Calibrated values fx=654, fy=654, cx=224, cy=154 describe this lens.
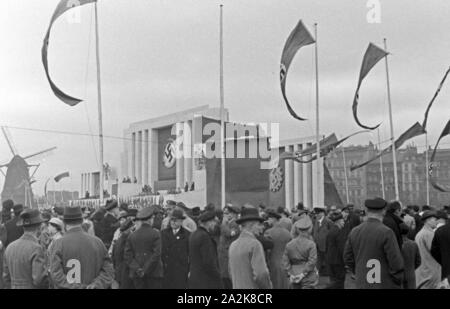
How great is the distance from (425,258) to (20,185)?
157 feet

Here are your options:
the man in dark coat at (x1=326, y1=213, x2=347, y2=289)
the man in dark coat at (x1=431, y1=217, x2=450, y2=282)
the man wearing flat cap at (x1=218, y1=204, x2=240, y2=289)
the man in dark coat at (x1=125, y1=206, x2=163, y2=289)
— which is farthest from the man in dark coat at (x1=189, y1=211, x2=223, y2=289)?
the man in dark coat at (x1=326, y1=213, x2=347, y2=289)

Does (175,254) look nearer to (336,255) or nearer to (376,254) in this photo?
(336,255)

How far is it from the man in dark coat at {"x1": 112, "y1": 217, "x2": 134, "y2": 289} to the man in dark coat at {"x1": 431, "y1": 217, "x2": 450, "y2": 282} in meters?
4.60

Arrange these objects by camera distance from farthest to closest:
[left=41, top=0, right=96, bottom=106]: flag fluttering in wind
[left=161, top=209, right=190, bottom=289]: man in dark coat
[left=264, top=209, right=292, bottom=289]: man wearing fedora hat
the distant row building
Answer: the distant row building, [left=41, top=0, right=96, bottom=106]: flag fluttering in wind, [left=264, top=209, right=292, bottom=289]: man wearing fedora hat, [left=161, top=209, right=190, bottom=289]: man in dark coat

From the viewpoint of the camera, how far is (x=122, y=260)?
10320 mm

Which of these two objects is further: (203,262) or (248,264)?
(203,262)

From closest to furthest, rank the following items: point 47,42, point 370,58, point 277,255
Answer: point 277,255
point 47,42
point 370,58

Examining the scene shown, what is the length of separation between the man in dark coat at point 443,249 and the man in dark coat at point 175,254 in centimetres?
399

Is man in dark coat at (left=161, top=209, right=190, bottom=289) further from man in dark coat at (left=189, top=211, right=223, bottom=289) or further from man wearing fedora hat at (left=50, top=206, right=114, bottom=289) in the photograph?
man wearing fedora hat at (left=50, top=206, right=114, bottom=289)

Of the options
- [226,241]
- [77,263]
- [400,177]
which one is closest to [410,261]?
[226,241]

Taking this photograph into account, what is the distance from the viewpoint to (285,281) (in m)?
11.8

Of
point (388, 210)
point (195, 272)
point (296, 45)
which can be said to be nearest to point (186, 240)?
point (195, 272)

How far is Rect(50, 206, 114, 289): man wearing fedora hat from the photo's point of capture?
7.34 meters

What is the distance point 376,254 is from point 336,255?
4967 millimetres
